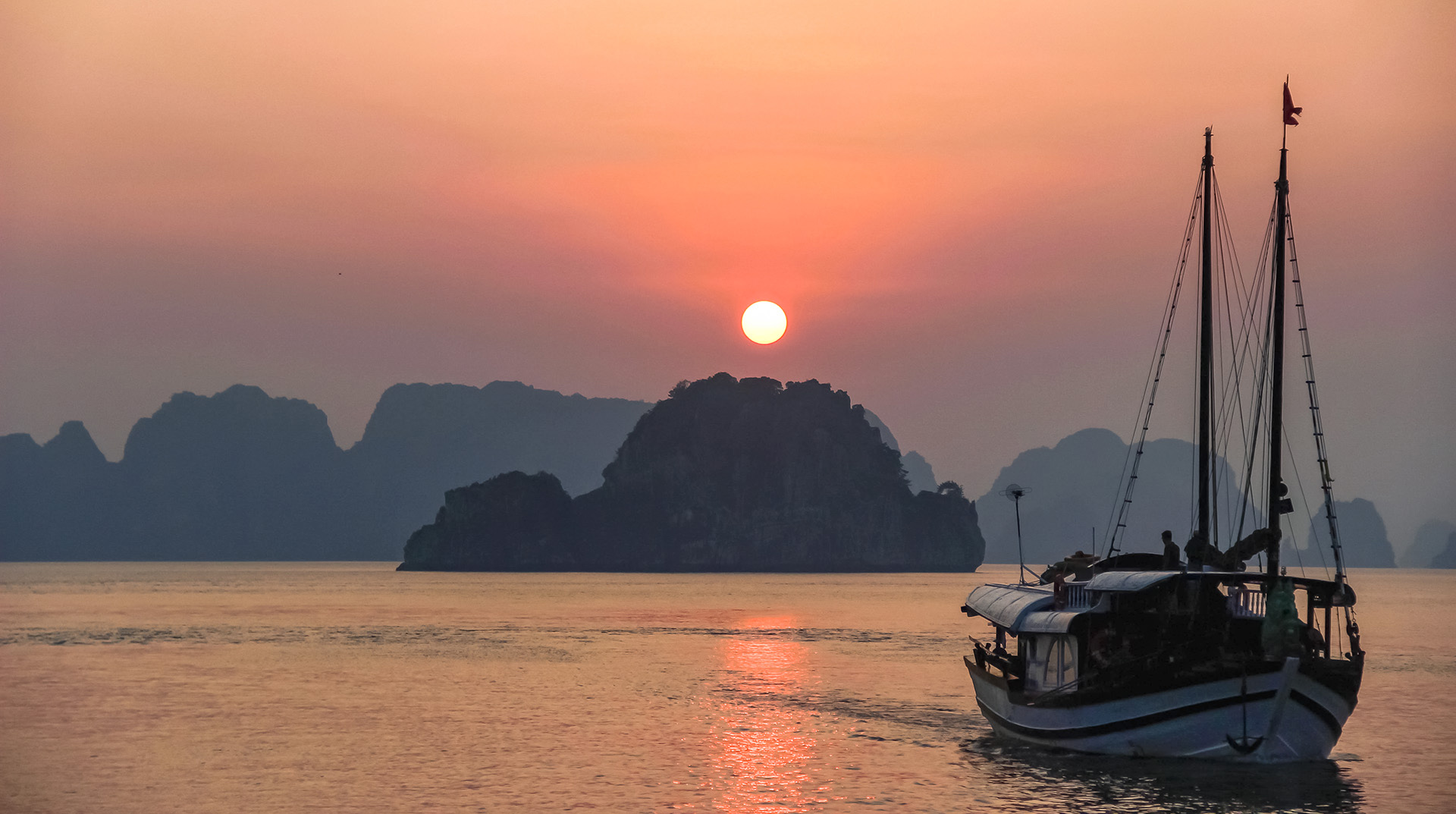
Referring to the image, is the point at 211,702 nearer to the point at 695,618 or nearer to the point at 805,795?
the point at 805,795

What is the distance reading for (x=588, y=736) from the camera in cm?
5488

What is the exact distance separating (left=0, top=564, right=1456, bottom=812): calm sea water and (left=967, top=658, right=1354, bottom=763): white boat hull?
1.22m

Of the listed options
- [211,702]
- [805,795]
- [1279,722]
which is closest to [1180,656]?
[1279,722]

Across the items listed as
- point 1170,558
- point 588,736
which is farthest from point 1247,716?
point 588,736

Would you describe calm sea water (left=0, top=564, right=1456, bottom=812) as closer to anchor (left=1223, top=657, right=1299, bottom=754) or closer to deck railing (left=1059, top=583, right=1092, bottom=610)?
anchor (left=1223, top=657, right=1299, bottom=754)

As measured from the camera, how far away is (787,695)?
71500mm

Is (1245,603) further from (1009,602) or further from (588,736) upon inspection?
(588,736)

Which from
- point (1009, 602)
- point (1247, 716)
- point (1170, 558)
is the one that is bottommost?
point (1247, 716)

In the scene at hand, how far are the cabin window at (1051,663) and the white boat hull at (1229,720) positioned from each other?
2104 mm

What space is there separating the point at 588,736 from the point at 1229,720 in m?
26.1

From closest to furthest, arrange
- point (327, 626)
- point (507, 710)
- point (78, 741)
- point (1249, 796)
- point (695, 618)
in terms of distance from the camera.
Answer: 1. point (1249, 796)
2. point (78, 741)
3. point (507, 710)
4. point (327, 626)
5. point (695, 618)

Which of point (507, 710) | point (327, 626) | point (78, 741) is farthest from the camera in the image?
point (327, 626)

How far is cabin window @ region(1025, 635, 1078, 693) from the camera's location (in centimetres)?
4272

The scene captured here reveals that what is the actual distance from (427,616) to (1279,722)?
134155 millimetres
